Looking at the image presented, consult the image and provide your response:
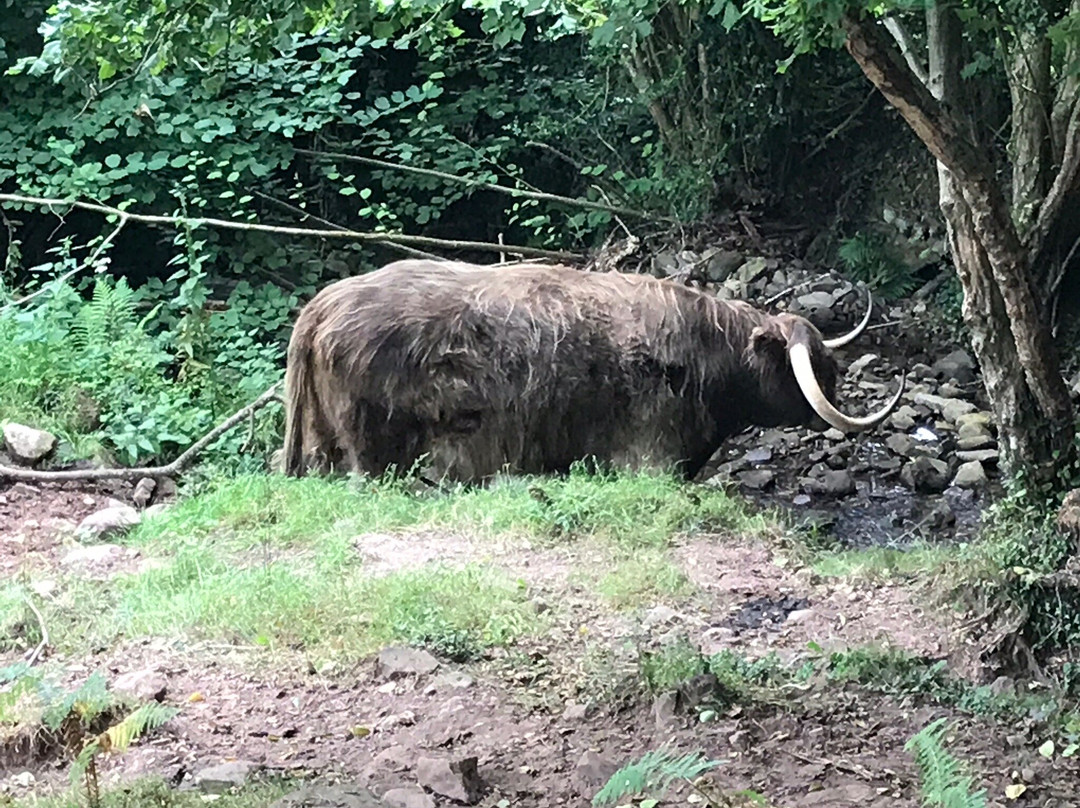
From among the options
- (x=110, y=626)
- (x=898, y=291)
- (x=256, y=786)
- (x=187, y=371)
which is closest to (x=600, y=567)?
(x=110, y=626)

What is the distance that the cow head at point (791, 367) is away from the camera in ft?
23.9

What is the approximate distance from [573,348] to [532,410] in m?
0.40

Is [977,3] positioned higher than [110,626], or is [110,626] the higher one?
[977,3]

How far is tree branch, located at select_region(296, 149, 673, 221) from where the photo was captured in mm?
10797

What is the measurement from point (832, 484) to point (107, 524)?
4.05 meters

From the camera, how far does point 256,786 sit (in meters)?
2.89

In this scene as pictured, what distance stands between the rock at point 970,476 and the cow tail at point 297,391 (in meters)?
3.67

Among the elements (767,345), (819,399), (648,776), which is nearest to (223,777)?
(648,776)

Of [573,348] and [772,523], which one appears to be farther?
[573,348]

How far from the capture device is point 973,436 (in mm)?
7828

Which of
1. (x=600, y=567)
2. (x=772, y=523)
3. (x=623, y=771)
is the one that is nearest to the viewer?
(x=623, y=771)

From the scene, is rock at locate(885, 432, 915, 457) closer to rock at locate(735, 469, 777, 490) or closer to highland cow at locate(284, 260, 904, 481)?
rock at locate(735, 469, 777, 490)

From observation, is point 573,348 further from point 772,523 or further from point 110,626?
point 110,626

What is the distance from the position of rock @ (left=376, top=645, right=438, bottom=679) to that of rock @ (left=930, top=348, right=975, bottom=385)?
19.0 feet
